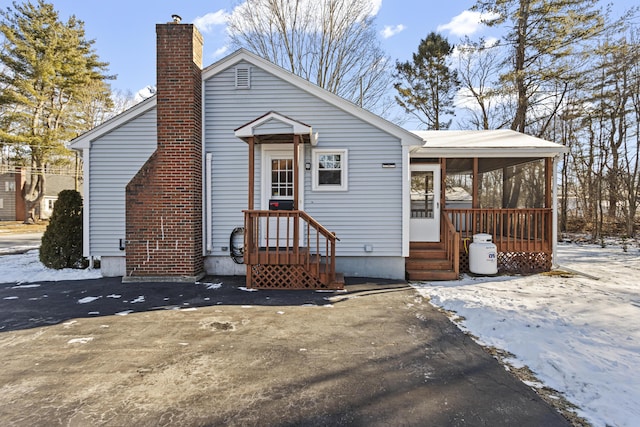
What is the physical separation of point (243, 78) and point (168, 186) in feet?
9.13

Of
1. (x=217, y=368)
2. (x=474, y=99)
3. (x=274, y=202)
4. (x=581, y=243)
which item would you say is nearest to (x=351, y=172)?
(x=274, y=202)

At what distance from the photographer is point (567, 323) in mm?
4219

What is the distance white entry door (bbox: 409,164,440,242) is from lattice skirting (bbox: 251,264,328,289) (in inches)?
118

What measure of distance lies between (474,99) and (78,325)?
64.8ft

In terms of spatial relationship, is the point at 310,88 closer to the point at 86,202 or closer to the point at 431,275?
the point at 431,275

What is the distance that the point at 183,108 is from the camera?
21.9 ft

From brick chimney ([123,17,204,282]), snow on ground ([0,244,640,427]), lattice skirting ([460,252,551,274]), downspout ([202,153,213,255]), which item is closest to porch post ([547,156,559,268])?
lattice skirting ([460,252,551,274])

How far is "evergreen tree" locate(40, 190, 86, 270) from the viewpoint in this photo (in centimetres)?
764

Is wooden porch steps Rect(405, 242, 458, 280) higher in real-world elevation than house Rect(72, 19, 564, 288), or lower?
lower

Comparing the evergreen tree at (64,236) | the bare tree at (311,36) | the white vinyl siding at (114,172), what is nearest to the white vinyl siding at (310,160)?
the white vinyl siding at (114,172)

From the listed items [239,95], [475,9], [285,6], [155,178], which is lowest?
[155,178]

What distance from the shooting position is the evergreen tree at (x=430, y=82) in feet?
59.1

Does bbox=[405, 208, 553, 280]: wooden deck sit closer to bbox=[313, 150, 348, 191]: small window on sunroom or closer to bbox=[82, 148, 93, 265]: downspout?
bbox=[313, 150, 348, 191]: small window on sunroom

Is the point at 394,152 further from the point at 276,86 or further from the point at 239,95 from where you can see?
the point at 239,95
